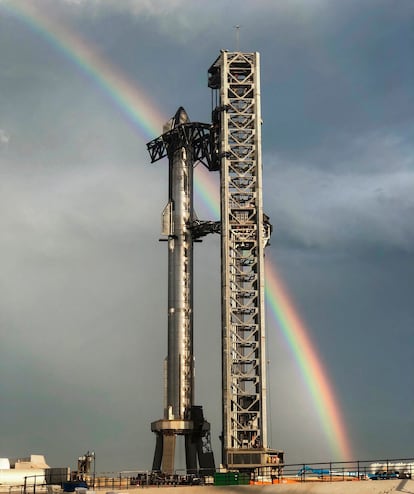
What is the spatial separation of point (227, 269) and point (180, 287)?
1046cm

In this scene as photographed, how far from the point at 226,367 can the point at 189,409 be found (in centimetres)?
1128

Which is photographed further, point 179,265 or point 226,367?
point 179,265

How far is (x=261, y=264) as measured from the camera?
362ft

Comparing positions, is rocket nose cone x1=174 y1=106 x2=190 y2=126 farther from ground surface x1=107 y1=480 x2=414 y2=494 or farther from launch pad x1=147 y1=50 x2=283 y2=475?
ground surface x1=107 y1=480 x2=414 y2=494

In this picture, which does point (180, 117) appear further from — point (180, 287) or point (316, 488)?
point (316, 488)

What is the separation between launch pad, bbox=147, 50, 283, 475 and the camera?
106062 millimetres

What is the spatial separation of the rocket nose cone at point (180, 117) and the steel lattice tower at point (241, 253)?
6281 millimetres

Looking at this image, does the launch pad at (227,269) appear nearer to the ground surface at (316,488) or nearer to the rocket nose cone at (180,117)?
the rocket nose cone at (180,117)

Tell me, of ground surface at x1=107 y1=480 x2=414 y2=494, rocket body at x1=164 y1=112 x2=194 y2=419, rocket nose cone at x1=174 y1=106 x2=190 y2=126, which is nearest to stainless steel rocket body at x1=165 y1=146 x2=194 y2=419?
rocket body at x1=164 y1=112 x2=194 y2=419

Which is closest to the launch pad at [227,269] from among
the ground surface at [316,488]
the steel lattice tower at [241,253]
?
the steel lattice tower at [241,253]

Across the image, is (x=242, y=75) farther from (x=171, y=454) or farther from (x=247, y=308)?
(x=171, y=454)

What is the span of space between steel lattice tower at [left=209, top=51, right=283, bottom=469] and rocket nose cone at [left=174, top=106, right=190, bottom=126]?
6281mm

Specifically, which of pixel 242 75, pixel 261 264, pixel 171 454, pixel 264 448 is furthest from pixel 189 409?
pixel 242 75

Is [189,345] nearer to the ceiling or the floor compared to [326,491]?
nearer to the ceiling
